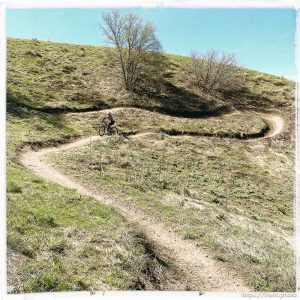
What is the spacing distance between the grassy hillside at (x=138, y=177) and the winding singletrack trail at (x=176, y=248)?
1.86 ft

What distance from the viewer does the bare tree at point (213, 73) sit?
65.4 metres

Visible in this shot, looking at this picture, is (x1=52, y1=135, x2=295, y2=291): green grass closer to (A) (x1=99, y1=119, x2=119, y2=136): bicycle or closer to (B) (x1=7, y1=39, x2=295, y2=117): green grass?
(A) (x1=99, y1=119, x2=119, y2=136): bicycle

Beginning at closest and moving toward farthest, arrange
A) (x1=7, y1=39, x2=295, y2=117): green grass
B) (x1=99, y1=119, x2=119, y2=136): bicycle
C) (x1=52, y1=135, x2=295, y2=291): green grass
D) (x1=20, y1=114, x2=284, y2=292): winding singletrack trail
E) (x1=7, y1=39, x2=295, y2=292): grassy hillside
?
(x1=7, y1=39, x2=295, y2=292): grassy hillside < (x1=20, y1=114, x2=284, y2=292): winding singletrack trail < (x1=52, y1=135, x2=295, y2=291): green grass < (x1=99, y1=119, x2=119, y2=136): bicycle < (x1=7, y1=39, x2=295, y2=117): green grass

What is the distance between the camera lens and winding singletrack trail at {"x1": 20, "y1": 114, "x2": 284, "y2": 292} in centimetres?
1323

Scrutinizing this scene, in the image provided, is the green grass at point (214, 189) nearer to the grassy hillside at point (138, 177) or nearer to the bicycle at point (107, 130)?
the grassy hillside at point (138, 177)

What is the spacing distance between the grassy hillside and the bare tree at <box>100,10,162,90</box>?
2.26 metres

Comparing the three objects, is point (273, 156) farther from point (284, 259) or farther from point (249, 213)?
point (284, 259)

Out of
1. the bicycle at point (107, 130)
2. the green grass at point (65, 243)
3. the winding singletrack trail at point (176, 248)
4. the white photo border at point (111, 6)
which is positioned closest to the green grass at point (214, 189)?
the winding singletrack trail at point (176, 248)

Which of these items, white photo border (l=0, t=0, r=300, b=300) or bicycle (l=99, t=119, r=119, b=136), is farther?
bicycle (l=99, t=119, r=119, b=136)

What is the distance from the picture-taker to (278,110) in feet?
206

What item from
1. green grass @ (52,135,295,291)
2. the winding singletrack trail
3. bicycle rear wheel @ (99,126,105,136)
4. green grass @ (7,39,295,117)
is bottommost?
green grass @ (52,135,295,291)

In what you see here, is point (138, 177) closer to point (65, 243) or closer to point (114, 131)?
point (114, 131)

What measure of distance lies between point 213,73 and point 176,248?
53136 millimetres

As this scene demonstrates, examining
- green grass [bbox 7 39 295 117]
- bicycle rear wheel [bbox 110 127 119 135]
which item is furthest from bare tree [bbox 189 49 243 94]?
bicycle rear wheel [bbox 110 127 119 135]
